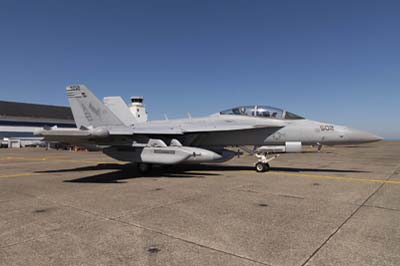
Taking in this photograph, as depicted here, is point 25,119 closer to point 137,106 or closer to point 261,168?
point 137,106

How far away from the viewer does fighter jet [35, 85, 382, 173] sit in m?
9.48

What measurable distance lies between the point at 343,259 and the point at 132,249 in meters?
2.60

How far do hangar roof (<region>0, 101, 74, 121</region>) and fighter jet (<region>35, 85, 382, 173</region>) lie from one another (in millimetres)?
64143

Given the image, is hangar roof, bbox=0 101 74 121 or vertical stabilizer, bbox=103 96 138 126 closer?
vertical stabilizer, bbox=103 96 138 126

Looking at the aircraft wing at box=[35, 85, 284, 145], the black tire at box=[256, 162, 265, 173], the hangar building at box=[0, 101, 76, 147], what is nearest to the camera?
the aircraft wing at box=[35, 85, 284, 145]

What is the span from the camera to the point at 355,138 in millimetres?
9109

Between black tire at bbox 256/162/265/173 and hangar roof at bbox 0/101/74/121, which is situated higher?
hangar roof at bbox 0/101/74/121

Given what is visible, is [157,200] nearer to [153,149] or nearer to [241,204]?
[241,204]

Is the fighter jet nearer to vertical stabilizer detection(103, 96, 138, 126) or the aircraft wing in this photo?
the aircraft wing

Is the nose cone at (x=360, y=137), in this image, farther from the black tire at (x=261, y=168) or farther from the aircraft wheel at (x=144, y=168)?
the aircraft wheel at (x=144, y=168)

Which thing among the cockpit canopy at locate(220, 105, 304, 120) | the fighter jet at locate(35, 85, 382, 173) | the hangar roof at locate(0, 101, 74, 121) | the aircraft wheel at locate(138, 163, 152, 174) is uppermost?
the hangar roof at locate(0, 101, 74, 121)

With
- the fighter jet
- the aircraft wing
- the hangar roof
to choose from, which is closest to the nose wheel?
the fighter jet

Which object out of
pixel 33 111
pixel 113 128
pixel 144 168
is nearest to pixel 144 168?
pixel 144 168

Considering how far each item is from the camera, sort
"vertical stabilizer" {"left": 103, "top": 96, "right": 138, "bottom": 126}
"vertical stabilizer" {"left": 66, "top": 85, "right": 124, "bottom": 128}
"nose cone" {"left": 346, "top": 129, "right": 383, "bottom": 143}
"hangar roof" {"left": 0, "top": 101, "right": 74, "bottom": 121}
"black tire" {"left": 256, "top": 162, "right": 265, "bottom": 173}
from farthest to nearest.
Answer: "hangar roof" {"left": 0, "top": 101, "right": 74, "bottom": 121}
"vertical stabilizer" {"left": 103, "top": 96, "right": 138, "bottom": 126}
"vertical stabilizer" {"left": 66, "top": 85, "right": 124, "bottom": 128}
"black tire" {"left": 256, "top": 162, "right": 265, "bottom": 173}
"nose cone" {"left": 346, "top": 129, "right": 383, "bottom": 143}
